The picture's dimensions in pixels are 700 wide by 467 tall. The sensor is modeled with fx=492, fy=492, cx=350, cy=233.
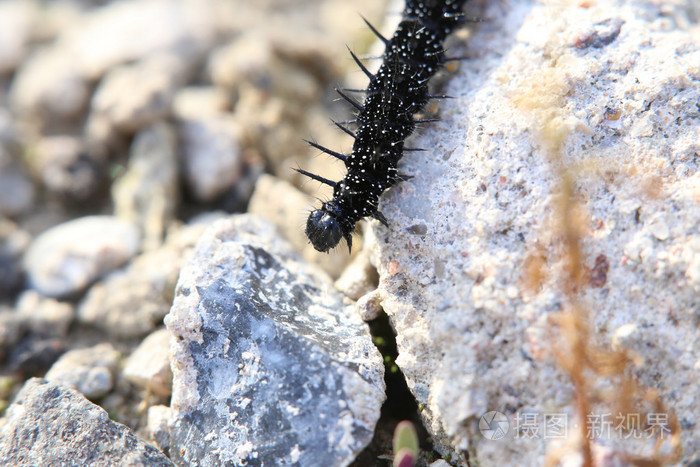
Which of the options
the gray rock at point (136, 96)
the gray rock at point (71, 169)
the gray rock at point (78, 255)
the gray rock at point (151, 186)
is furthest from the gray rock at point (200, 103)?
the gray rock at point (78, 255)

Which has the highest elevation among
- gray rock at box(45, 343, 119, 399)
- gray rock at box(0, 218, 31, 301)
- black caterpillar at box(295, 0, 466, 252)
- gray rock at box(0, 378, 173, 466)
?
black caterpillar at box(295, 0, 466, 252)

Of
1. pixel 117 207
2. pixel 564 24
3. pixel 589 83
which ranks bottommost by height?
pixel 117 207

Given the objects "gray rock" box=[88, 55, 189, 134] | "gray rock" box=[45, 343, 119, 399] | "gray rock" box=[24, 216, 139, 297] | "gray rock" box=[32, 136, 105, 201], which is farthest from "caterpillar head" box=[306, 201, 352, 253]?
"gray rock" box=[32, 136, 105, 201]

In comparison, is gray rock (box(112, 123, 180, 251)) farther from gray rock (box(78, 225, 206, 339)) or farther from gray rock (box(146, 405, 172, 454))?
gray rock (box(146, 405, 172, 454))

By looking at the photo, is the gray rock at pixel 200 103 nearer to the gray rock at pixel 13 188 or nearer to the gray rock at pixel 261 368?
the gray rock at pixel 13 188

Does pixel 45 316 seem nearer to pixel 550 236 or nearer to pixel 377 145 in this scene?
pixel 377 145

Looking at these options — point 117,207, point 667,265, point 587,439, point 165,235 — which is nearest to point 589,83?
point 667,265

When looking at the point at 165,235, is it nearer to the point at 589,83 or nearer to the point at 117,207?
the point at 117,207
